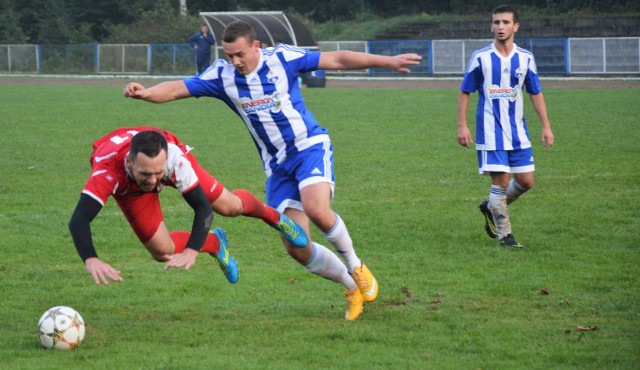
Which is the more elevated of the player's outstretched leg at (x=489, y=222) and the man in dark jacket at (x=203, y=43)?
the man in dark jacket at (x=203, y=43)

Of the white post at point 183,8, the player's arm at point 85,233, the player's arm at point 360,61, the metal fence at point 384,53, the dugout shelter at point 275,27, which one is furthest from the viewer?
the white post at point 183,8

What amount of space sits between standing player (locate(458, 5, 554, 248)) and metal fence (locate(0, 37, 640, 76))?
100 ft

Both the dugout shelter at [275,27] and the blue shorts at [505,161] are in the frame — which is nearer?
the blue shorts at [505,161]

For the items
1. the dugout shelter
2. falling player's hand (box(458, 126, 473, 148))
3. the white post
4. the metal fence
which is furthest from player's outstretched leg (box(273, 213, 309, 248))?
the white post

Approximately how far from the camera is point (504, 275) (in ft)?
25.5

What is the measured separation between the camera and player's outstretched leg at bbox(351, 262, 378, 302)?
6.87 meters

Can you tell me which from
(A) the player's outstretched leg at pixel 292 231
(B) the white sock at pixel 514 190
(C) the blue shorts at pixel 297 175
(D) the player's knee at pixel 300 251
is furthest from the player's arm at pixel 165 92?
(B) the white sock at pixel 514 190

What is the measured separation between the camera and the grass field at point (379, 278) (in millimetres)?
5836

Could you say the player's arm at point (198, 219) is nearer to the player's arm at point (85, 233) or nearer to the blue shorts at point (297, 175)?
the player's arm at point (85, 233)

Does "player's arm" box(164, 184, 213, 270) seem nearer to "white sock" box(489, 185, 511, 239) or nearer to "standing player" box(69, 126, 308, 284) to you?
"standing player" box(69, 126, 308, 284)

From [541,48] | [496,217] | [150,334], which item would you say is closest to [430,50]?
[541,48]

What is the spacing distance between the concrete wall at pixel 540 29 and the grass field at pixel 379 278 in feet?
94.3

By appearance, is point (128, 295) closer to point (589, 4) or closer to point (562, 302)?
point (562, 302)

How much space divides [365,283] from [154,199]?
5.00 ft
